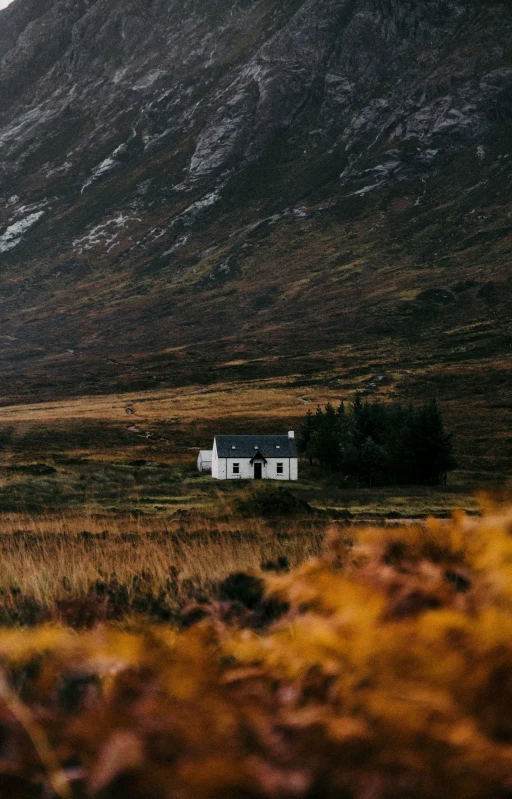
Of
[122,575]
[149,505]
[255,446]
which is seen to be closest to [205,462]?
[255,446]

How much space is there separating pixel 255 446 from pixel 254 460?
187 centimetres

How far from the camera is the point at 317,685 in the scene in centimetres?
316

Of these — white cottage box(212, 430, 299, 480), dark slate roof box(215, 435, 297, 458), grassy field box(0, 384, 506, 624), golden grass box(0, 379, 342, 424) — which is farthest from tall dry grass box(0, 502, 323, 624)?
golden grass box(0, 379, 342, 424)

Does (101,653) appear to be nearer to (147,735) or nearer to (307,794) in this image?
(147,735)

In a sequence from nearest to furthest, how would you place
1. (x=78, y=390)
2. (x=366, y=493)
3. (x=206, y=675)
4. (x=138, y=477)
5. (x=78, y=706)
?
(x=206, y=675)
(x=78, y=706)
(x=366, y=493)
(x=138, y=477)
(x=78, y=390)

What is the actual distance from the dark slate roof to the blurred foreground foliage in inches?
2666

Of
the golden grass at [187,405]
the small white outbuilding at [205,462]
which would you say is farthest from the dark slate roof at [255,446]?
the golden grass at [187,405]

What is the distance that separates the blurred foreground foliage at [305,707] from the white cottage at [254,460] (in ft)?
217

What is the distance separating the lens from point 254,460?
7175 cm

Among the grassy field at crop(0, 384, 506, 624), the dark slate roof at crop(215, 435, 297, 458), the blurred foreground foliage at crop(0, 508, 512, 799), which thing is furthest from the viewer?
the dark slate roof at crop(215, 435, 297, 458)

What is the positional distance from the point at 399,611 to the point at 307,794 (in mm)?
1127

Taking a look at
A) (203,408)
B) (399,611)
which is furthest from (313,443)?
(399,611)

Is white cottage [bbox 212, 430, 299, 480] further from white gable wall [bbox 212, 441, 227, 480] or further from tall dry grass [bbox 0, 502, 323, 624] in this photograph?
tall dry grass [bbox 0, 502, 323, 624]

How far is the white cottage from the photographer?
7062 centimetres
